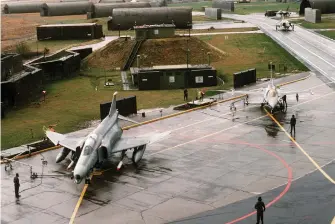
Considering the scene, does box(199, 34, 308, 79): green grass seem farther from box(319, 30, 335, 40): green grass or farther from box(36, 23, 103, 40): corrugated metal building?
box(36, 23, 103, 40): corrugated metal building

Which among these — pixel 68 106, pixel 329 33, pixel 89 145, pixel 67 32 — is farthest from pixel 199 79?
pixel 329 33

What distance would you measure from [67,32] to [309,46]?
195 ft

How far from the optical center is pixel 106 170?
143ft

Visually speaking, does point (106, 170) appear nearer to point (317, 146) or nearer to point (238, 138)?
point (238, 138)

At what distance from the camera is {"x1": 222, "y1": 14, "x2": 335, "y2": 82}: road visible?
305ft

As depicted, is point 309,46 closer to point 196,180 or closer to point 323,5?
point 323,5

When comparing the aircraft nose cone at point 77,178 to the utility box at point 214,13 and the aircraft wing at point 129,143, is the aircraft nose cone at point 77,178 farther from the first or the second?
the utility box at point 214,13

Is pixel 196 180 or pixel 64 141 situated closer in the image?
pixel 196 180

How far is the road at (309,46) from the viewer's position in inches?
3659

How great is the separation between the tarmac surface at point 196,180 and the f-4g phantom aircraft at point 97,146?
1.16 metres

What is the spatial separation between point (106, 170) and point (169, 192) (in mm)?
7548

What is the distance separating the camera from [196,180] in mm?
40688

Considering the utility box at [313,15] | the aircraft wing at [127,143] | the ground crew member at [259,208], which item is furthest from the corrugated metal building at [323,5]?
the ground crew member at [259,208]

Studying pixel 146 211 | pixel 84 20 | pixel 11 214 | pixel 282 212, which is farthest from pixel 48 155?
pixel 84 20
